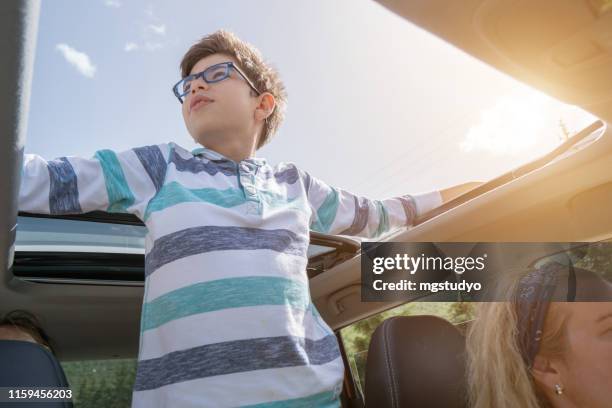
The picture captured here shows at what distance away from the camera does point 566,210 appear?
6.02 feet

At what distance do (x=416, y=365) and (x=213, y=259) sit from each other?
88 centimetres

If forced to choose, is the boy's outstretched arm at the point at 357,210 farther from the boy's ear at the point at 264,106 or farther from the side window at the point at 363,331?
the side window at the point at 363,331

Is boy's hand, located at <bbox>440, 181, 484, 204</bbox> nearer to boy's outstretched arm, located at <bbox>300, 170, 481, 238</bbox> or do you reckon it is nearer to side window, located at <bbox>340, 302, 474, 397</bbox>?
boy's outstretched arm, located at <bbox>300, 170, 481, 238</bbox>

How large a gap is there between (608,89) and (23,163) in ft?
4.33

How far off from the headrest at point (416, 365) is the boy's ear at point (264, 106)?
2.94 ft

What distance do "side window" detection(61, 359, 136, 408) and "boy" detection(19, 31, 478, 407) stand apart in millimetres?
1546

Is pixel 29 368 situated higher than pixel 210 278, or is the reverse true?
pixel 210 278

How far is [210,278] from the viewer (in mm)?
1213

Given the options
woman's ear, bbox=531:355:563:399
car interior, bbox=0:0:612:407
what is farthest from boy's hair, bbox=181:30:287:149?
woman's ear, bbox=531:355:563:399

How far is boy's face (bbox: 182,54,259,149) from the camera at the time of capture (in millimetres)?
1551

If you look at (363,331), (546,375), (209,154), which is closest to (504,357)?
(546,375)

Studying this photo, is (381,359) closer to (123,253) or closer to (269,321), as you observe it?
(269,321)

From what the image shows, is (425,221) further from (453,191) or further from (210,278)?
(210,278)

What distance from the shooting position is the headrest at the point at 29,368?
1121 mm
